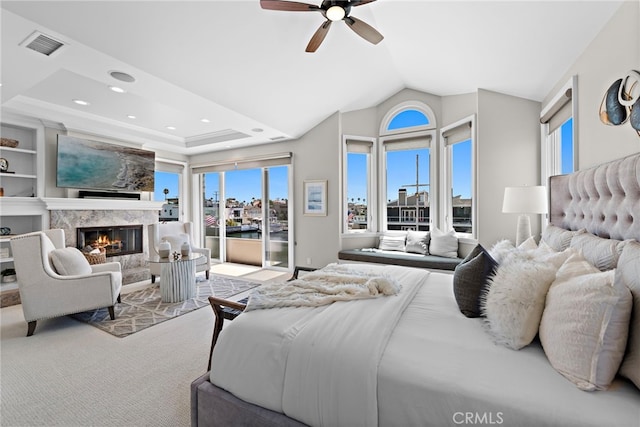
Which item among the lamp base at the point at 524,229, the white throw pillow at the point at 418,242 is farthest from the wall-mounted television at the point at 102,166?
the lamp base at the point at 524,229

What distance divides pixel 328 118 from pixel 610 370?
455cm

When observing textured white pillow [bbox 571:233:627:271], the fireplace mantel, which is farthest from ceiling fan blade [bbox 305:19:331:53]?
the fireplace mantel

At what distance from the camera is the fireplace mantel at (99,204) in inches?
160

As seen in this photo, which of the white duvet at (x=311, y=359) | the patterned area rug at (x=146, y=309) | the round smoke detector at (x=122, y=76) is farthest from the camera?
the patterned area rug at (x=146, y=309)

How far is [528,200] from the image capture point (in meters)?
2.73

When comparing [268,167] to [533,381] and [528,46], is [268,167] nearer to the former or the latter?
[528,46]

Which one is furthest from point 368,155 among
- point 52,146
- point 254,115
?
point 52,146

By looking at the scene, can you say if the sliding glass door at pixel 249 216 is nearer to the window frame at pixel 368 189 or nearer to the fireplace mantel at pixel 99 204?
the window frame at pixel 368 189

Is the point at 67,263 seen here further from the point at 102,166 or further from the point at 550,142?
the point at 550,142

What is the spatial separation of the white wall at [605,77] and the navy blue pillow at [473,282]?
1.12 meters

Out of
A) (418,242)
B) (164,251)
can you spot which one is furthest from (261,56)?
(418,242)

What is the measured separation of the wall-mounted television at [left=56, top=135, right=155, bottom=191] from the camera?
4250 millimetres

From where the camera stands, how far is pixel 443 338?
4.01 feet

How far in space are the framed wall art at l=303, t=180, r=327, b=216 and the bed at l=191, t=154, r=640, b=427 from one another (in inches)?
130
